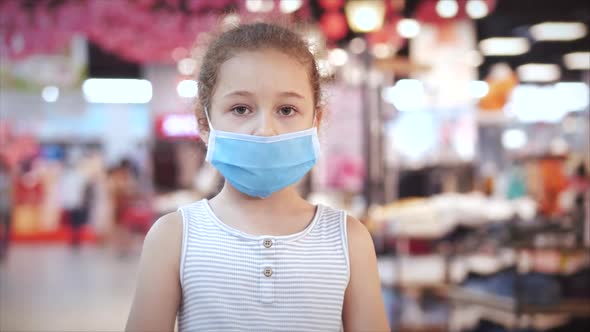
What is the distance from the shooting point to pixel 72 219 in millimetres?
15195

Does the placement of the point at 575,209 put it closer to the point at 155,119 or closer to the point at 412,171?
the point at 412,171

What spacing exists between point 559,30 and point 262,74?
10883 millimetres

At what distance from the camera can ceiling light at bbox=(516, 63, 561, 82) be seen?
53.4ft

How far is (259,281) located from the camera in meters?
1.47

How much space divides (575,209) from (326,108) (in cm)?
418

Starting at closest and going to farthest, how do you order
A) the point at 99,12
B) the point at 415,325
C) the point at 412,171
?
the point at 415,325 < the point at 99,12 < the point at 412,171

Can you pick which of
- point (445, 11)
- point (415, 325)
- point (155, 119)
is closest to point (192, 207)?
point (415, 325)

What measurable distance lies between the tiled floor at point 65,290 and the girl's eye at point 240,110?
10.2ft

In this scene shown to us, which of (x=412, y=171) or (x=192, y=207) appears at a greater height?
(x=192, y=207)

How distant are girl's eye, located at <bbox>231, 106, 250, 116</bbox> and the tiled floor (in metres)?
3.12

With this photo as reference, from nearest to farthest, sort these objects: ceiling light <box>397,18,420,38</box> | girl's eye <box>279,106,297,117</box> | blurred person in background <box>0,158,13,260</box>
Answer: girl's eye <box>279,106,297,117</box>, ceiling light <box>397,18,420,38</box>, blurred person in background <box>0,158,13,260</box>

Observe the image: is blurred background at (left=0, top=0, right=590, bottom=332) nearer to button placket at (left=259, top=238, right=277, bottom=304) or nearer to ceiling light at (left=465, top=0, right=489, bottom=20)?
ceiling light at (left=465, top=0, right=489, bottom=20)

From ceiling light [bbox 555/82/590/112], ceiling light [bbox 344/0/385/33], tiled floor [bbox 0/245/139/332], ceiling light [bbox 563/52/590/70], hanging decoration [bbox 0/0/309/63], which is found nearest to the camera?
tiled floor [bbox 0/245/139/332]

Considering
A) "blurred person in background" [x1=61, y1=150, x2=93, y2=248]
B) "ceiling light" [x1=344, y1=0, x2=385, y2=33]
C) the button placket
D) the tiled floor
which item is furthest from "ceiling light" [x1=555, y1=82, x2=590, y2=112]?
the button placket
